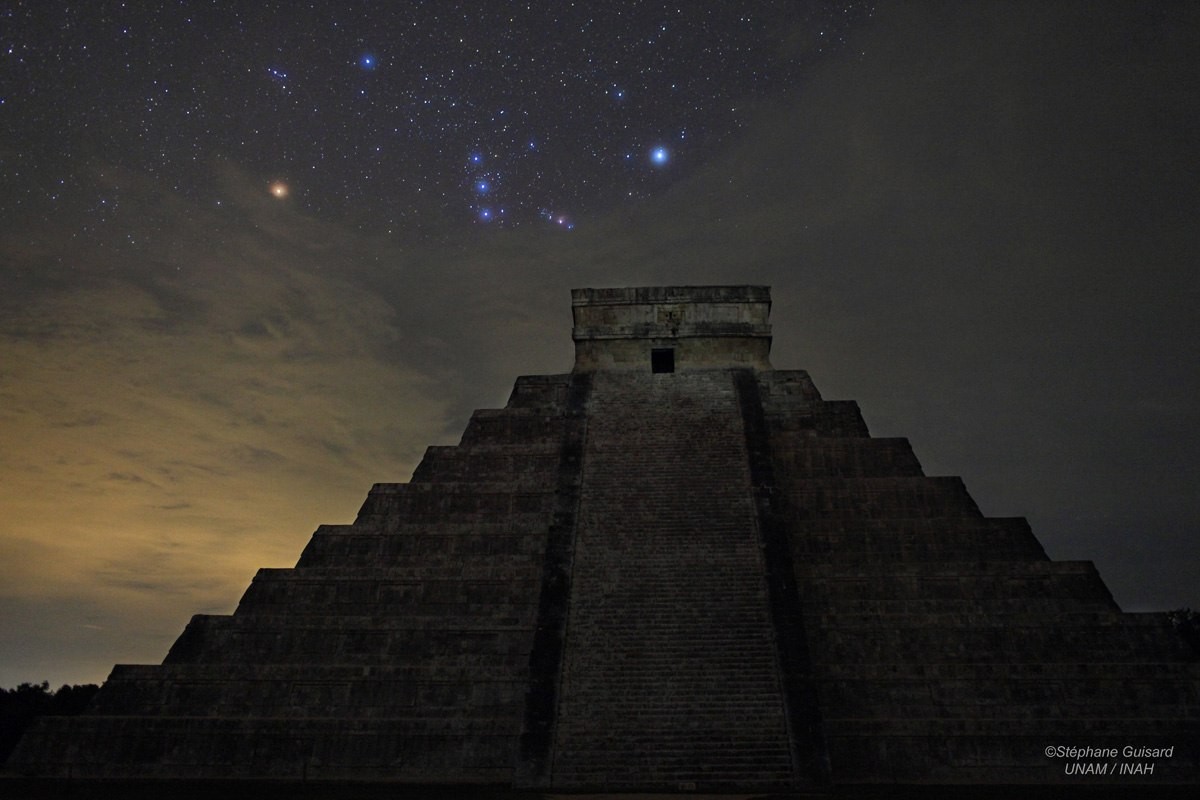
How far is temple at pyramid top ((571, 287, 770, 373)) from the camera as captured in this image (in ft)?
69.8

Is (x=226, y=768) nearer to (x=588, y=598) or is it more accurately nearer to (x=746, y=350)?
(x=588, y=598)

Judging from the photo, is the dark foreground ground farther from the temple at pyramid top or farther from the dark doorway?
the dark doorway

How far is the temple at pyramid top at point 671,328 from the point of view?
21.3 metres

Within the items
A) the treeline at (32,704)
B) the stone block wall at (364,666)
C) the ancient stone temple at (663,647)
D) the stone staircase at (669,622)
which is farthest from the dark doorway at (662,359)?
the treeline at (32,704)

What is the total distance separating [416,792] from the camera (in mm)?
10570

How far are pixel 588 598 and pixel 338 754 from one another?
14.5ft

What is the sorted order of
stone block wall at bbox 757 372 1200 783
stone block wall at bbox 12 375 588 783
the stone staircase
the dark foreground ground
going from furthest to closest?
stone block wall at bbox 12 375 588 783 → stone block wall at bbox 757 372 1200 783 → the stone staircase → the dark foreground ground

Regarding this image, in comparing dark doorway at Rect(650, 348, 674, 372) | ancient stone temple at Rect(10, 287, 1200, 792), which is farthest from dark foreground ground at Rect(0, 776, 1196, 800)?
dark doorway at Rect(650, 348, 674, 372)

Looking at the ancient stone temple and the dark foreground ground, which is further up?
the ancient stone temple

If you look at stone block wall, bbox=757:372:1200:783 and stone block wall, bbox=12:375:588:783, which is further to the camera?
stone block wall, bbox=12:375:588:783

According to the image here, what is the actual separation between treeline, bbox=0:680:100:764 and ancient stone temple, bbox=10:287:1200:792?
1971cm

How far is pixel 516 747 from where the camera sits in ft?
38.3

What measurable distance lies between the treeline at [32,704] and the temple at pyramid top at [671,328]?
21.9 metres

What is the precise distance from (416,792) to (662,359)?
13.2 meters
